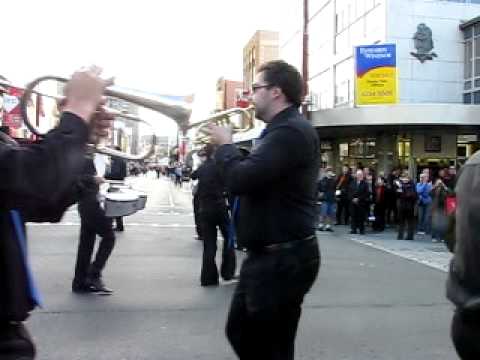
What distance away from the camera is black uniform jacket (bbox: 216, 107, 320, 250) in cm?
288

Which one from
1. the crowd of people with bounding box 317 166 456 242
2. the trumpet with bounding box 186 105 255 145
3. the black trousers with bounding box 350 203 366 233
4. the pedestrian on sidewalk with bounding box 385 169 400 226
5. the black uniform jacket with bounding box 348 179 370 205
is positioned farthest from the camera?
the pedestrian on sidewalk with bounding box 385 169 400 226

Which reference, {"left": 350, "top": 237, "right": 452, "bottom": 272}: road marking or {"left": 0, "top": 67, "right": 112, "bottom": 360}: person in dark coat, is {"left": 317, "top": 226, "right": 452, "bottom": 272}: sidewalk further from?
{"left": 0, "top": 67, "right": 112, "bottom": 360}: person in dark coat

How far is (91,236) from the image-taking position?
6.73 metres

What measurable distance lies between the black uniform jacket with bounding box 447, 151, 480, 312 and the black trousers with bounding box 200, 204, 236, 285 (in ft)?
16.6

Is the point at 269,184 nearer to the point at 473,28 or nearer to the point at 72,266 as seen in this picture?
the point at 72,266

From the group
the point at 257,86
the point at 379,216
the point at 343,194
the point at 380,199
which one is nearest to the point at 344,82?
the point at 343,194

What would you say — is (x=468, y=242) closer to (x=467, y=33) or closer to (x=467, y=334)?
(x=467, y=334)

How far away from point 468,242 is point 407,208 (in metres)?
11.8

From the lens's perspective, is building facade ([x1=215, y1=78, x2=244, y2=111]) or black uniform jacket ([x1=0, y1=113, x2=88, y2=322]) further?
building facade ([x1=215, y1=78, x2=244, y2=111])

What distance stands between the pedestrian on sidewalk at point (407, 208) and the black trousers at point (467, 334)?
38.2ft

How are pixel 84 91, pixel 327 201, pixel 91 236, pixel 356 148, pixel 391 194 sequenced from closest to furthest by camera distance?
pixel 84 91
pixel 91 236
pixel 327 201
pixel 391 194
pixel 356 148

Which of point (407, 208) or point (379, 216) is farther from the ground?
point (407, 208)

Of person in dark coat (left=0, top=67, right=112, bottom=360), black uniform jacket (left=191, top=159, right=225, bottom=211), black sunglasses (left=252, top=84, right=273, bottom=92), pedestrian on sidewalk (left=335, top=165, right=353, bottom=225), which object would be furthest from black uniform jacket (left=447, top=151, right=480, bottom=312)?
pedestrian on sidewalk (left=335, top=165, right=353, bottom=225)

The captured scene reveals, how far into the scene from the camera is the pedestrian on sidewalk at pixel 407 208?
13.7m
